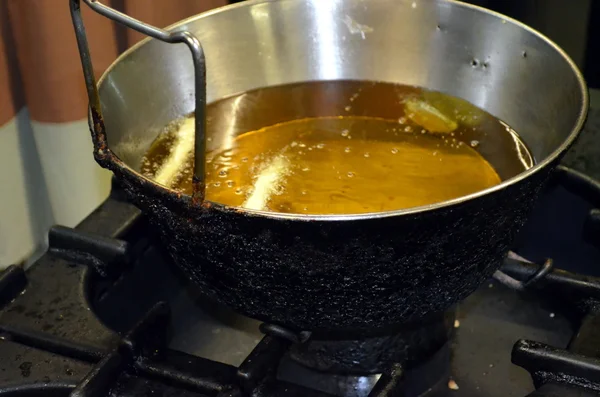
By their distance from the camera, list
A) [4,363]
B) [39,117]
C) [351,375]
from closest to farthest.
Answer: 1. [4,363]
2. [351,375]
3. [39,117]

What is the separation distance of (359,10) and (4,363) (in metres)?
0.54

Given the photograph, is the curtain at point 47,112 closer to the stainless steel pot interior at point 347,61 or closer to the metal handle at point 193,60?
the stainless steel pot interior at point 347,61

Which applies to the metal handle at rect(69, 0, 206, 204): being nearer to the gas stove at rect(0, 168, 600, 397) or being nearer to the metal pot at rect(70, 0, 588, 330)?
the metal pot at rect(70, 0, 588, 330)

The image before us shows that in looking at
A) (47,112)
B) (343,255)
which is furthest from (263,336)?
(47,112)

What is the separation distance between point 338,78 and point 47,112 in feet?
1.43

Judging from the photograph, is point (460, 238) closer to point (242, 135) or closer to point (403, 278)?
point (403, 278)

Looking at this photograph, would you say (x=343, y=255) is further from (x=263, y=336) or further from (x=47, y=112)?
(x=47, y=112)

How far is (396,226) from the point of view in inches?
17.9

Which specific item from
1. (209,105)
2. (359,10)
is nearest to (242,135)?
(209,105)

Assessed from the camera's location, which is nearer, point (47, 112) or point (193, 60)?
point (193, 60)

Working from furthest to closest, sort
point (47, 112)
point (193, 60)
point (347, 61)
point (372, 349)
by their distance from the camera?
point (47, 112) → point (347, 61) → point (372, 349) → point (193, 60)

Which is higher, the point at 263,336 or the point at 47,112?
the point at 47,112

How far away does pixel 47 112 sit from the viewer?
3.17ft

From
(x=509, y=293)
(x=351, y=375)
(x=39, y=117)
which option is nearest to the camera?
(x=351, y=375)
